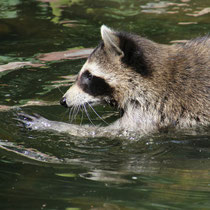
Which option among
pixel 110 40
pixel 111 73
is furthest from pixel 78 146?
pixel 110 40

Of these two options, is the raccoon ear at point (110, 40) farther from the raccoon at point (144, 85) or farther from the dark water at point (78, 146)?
the dark water at point (78, 146)

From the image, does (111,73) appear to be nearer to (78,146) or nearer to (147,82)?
(147,82)

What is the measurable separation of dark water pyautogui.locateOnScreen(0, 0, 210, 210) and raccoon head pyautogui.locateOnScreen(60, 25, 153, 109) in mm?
461

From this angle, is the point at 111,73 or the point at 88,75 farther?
the point at 88,75

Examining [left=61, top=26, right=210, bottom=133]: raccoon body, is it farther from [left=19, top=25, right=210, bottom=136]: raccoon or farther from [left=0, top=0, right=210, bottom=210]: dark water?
[left=0, top=0, right=210, bottom=210]: dark water

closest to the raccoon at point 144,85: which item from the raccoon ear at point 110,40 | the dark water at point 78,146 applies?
the raccoon ear at point 110,40

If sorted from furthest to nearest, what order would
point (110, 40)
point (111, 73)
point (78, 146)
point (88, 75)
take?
point (88, 75)
point (111, 73)
point (110, 40)
point (78, 146)

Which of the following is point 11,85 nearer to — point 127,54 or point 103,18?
point 127,54

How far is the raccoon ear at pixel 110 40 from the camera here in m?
4.94

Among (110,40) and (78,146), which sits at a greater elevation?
(110,40)

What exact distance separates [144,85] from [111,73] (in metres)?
0.39

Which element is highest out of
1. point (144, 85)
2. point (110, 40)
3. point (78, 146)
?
point (110, 40)

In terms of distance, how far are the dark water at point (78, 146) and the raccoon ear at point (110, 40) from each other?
0.98m

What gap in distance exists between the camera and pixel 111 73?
5.15 meters
